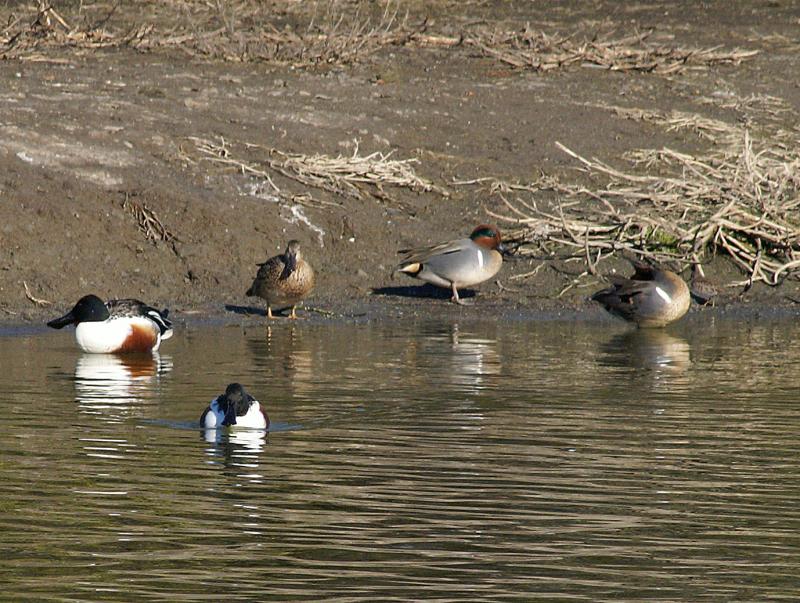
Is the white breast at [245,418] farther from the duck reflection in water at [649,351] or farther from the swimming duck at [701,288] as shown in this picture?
the swimming duck at [701,288]

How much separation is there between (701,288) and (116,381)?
258 inches

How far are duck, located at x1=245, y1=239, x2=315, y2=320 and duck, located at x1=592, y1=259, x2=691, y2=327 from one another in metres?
2.48

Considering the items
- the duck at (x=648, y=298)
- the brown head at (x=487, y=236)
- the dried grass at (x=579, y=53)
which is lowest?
the duck at (x=648, y=298)

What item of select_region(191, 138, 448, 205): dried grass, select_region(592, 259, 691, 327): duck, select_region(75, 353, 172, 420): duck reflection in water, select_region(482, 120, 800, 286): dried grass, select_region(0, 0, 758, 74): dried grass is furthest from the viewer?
select_region(0, 0, 758, 74): dried grass

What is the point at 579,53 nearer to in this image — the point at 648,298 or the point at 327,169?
the point at 327,169

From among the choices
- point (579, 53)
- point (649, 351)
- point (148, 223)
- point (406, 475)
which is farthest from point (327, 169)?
point (406, 475)

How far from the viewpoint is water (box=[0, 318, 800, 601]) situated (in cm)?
627

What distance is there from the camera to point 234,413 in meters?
9.33

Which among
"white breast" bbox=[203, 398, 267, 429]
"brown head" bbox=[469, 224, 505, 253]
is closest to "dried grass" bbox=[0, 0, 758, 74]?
"brown head" bbox=[469, 224, 505, 253]

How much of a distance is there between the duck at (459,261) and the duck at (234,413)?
5.78 meters

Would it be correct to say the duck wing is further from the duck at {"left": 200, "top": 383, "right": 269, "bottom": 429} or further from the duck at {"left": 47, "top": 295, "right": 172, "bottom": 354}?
the duck at {"left": 200, "top": 383, "right": 269, "bottom": 429}

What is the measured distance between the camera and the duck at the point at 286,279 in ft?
47.1

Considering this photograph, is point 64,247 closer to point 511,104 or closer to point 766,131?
point 511,104

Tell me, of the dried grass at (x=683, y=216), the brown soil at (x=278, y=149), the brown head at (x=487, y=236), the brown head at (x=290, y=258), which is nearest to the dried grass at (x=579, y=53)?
the brown soil at (x=278, y=149)
